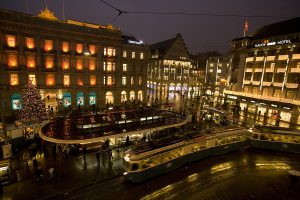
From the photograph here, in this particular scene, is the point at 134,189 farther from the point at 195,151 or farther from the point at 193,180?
the point at 195,151

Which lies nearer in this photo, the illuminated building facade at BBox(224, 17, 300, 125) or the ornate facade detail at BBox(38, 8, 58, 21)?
the ornate facade detail at BBox(38, 8, 58, 21)

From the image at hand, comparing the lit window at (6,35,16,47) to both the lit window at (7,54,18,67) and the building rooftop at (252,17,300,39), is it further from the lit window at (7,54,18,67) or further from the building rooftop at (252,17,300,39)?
the building rooftop at (252,17,300,39)

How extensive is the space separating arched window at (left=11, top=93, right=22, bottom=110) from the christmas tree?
385 inches

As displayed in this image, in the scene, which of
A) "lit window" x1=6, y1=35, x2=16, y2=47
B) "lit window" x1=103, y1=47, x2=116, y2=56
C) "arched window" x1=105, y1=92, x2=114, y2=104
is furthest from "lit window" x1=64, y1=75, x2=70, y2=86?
"lit window" x1=103, y1=47, x2=116, y2=56

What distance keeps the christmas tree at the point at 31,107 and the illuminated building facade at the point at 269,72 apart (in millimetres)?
40568

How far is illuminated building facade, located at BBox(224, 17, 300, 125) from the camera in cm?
3397

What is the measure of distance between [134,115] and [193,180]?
31.3 feet

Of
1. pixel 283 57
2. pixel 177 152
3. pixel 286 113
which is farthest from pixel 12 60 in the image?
pixel 286 113

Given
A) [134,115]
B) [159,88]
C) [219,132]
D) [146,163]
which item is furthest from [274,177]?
[159,88]

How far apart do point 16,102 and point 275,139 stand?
40.0 meters

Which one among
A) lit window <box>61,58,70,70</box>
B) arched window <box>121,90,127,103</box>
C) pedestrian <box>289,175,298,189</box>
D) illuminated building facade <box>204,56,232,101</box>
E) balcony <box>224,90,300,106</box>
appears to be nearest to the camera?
pedestrian <box>289,175,298,189</box>

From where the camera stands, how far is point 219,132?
1972 cm

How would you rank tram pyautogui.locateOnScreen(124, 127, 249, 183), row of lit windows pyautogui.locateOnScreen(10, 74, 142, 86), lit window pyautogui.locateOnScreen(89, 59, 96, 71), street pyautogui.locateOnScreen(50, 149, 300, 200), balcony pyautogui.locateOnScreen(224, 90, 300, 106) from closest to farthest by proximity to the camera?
street pyautogui.locateOnScreen(50, 149, 300, 200) < tram pyautogui.locateOnScreen(124, 127, 249, 183) < row of lit windows pyautogui.locateOnScreen(10, 74, 142, 86) < balcony pyautogui.locateOnScreen(224, 90, 300, 106) < lit window pyautogui.locateOnScreen(89, 59, 96, 71)

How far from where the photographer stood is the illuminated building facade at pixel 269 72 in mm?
33969
